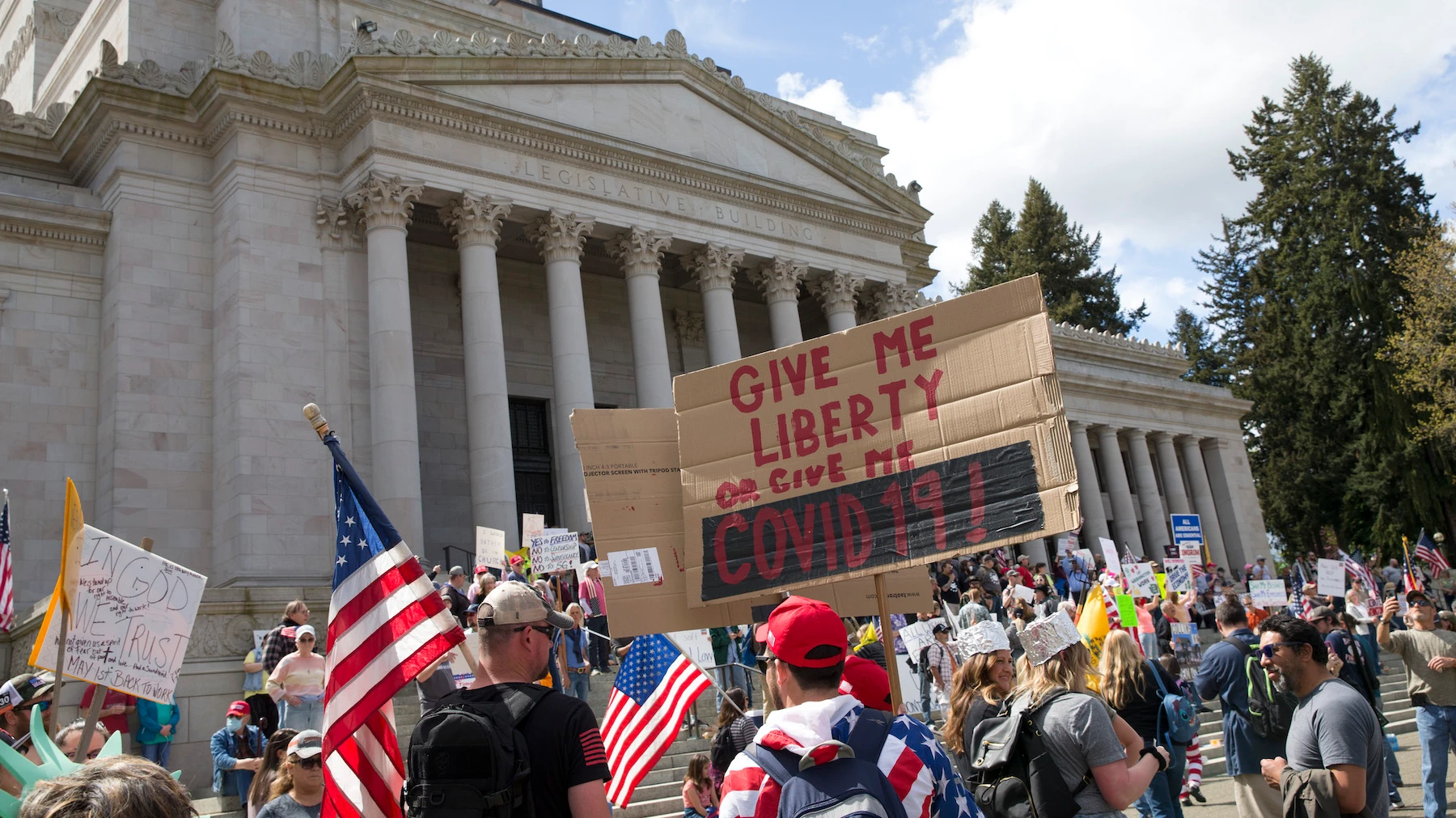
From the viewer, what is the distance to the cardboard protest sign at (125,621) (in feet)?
20.4

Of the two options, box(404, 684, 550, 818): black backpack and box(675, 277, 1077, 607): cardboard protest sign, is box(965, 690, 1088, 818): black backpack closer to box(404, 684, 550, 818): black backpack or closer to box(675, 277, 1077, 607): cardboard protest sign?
box(675, 277, 1077, 607): cardboard protest sign

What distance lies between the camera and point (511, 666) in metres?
4.14

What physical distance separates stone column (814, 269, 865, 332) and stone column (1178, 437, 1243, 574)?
20051 millimetres

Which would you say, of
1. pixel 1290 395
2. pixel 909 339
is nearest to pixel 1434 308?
Result: pixel 1290 395

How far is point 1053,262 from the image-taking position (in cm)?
6781

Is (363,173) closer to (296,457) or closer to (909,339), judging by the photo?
(296,457)

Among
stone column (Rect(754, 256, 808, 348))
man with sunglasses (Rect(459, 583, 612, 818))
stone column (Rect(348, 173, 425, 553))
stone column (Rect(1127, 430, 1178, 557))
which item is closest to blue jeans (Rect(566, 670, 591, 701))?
stone column (Rect(348, 173, 425, 553))

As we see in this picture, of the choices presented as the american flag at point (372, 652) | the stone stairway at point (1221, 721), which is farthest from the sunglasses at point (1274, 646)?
the stone stairway at point (1221, 721)

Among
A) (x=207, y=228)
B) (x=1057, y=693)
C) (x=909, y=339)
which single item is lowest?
(x=1057, y=693)

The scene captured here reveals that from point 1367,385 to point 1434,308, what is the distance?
9.65 m

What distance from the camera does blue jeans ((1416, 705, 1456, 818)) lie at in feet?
29.1

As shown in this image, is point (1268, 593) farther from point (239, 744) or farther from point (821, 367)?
point (239, 744)

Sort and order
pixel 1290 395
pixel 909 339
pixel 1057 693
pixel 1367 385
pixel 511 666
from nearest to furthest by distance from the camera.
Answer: pixel 511 666 → pixel 1057 693 → pixel 909 339 → pixel 1367 385 → pixel 1290 395

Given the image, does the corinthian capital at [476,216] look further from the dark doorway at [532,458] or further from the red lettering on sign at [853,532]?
the red lettering on sign at [853,532]
